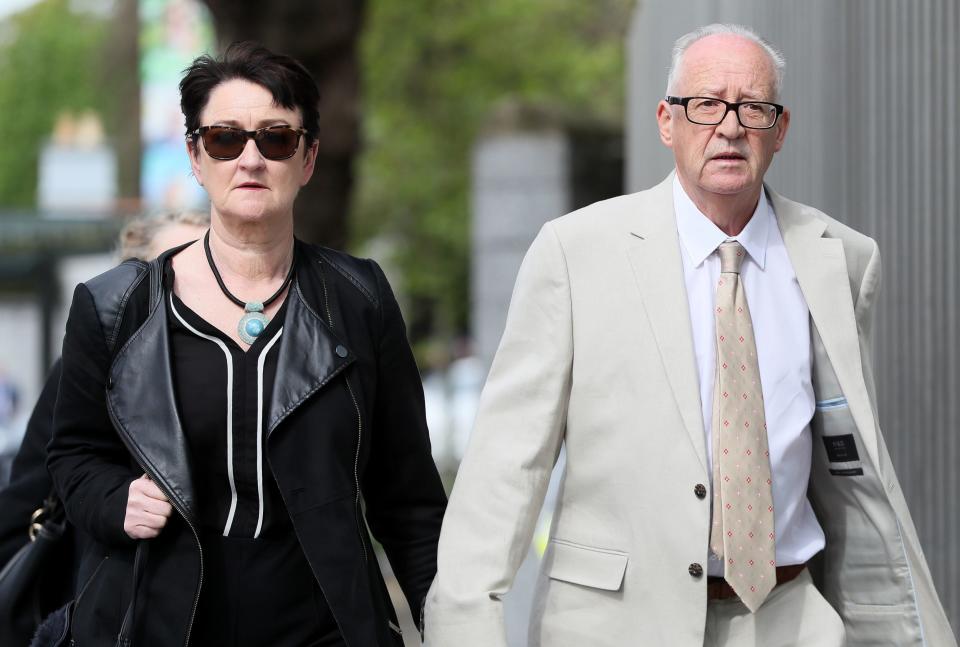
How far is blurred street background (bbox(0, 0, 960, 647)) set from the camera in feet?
17.1

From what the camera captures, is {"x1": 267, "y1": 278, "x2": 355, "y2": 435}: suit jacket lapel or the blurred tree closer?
{"x1": 267, "y1": 278, "x2": 355, "y2": 435}: suit jacket lapel

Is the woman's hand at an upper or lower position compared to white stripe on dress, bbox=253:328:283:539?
lower

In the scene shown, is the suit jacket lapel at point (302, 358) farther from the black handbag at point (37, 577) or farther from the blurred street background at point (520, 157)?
the black handbag at point (37, 577)

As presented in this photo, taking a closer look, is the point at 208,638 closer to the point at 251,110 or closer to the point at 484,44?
the point at 251,110

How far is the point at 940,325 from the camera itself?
515cm

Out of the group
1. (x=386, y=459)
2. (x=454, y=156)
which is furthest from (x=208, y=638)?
(x=454, y=156)

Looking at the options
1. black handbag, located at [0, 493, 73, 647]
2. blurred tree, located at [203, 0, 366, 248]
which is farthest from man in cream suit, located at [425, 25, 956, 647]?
blurred tree, located at [203, 0, 366, 248]

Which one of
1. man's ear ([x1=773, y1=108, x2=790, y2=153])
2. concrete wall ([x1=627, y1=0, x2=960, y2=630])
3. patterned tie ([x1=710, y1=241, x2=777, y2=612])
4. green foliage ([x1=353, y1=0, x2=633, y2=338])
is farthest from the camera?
green foliage ([x1=353, y1=0, x2=633, y2=338])

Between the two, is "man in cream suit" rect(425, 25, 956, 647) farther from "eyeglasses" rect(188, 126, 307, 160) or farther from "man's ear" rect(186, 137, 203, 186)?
"man's ear" rect(186, 137, 203, 186)

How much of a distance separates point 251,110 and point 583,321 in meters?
0.86

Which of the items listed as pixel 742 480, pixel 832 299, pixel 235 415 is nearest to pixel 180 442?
pixel 235 415

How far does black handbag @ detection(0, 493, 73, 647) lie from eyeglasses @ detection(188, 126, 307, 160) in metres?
1.12

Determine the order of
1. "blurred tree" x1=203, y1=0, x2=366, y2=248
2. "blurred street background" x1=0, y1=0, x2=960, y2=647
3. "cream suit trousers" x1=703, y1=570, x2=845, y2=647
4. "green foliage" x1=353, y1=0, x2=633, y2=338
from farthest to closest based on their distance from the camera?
1. "green foliage" x1=353, y1=0, x2=633, y2=338
2. "blurred tree" x1=203, y1=0, x2=366, y2=248
3. "blurred street background" x1=0, y1=0, x2=960, y2=647
4. "cream suit trousers" x1=703, y1=570, x2=845, y2=647

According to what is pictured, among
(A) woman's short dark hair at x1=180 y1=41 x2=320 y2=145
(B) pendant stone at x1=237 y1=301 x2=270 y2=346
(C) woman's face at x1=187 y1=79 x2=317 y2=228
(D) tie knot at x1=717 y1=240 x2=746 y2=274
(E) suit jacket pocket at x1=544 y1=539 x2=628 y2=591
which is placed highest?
(A) woman's short dark hair at x1=180 y1=41 x2=320 y2=145
